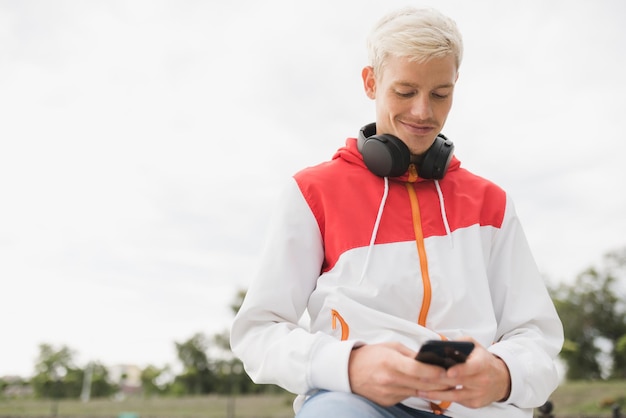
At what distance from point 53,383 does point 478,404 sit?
65143 millimetres

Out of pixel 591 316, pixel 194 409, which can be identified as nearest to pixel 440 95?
pixel 194 409

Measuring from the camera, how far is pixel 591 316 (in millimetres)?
33094

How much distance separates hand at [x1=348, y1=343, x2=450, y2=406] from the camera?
131 centimetres

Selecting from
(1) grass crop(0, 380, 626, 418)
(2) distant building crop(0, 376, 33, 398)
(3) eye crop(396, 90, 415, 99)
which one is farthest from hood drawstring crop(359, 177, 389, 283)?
(2) distant building crop(0, 376, 33, 398)

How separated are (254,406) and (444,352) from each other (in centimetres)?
1757

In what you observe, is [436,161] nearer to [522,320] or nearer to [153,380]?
[522,320]

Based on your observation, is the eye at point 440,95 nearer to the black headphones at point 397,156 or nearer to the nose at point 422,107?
the nose at point 422,107

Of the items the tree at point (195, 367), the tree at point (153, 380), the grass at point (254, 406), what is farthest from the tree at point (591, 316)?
the tree at point (153, 380)

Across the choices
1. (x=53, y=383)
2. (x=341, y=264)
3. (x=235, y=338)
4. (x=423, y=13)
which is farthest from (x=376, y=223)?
(x=53, y=383)

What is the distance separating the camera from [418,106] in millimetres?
1818

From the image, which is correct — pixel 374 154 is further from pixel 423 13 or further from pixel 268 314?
pixel 268 314

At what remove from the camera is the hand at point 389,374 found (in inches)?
51.6

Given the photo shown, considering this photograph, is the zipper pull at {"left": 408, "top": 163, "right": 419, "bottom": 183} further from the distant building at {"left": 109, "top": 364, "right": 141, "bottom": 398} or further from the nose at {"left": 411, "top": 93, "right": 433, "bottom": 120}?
the distant building at {"left": 109, "top": 364, "right": 141, "bottom": 398}

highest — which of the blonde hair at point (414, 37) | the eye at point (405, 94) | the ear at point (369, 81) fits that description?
the blonde hair at point (414, 37)
